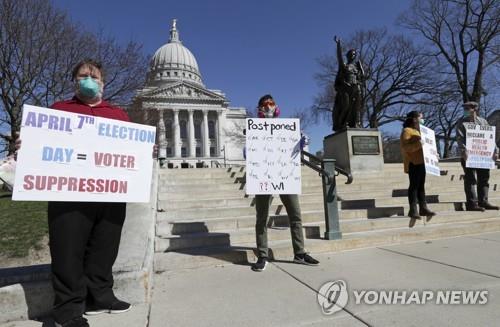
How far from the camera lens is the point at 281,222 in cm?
579

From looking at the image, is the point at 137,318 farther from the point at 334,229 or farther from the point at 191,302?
the point at 334,229

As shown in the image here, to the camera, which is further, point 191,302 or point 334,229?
point 334,229

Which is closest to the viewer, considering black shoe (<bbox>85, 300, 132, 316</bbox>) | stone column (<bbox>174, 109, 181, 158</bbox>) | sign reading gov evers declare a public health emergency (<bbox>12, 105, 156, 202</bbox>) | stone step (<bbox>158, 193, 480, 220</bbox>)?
sign reading gov evers declare a public health emergency (<bbox>12, 105, 156, 202</bbox>)

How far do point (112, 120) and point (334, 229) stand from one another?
3479 millimetres

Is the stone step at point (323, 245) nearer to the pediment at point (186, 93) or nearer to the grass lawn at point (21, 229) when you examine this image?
the grass lawn at point (21, 229)

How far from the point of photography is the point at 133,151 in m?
3.05

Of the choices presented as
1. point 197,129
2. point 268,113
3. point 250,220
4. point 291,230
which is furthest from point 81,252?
point 197,129

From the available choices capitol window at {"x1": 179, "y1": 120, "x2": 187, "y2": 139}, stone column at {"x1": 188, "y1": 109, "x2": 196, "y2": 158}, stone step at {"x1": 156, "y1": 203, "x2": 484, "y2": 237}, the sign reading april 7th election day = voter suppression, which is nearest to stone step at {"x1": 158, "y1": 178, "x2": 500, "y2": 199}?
stone step at {"x1": 156, "y1": 203, "x2": 484, "y2": 237}

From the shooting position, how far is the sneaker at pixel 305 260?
413cm

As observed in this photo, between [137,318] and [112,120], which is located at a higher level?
[112,120]

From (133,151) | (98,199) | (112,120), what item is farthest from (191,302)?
(112,120)

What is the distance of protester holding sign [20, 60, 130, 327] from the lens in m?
2.58

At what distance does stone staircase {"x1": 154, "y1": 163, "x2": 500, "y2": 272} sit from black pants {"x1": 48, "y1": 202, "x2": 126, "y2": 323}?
128 centimetres

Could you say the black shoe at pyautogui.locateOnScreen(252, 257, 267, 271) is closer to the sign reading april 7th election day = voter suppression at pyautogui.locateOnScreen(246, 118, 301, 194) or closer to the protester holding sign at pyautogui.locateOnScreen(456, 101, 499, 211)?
the sign reading april 7th election day = voter suppression at pyautogui.locateOnScreen(246, 118, 301, 194)
